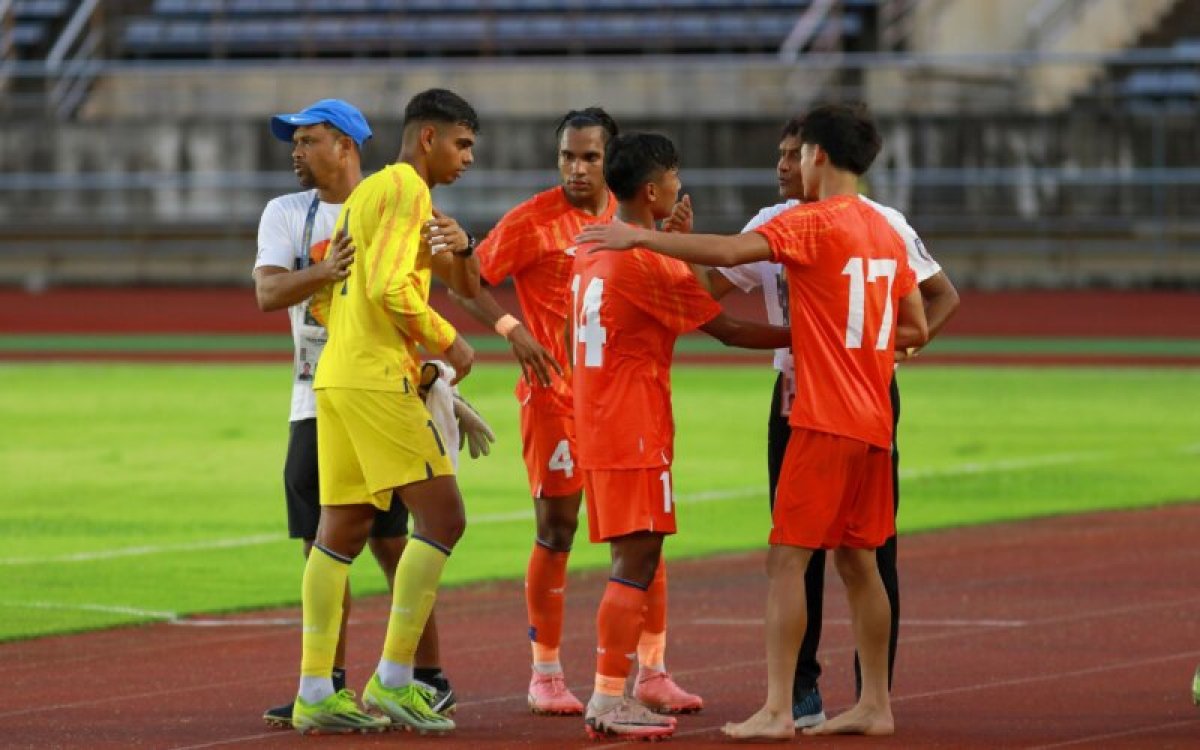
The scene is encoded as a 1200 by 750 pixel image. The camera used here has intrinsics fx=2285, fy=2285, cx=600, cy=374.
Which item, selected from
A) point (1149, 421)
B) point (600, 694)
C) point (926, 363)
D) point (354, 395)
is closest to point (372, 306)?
point (354, 395)

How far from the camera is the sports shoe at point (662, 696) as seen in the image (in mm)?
8070

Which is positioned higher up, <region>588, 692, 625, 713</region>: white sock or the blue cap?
the blue cap

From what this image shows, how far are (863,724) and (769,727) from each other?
0.39 meters

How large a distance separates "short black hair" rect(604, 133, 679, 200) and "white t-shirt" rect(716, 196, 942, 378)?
41 cm

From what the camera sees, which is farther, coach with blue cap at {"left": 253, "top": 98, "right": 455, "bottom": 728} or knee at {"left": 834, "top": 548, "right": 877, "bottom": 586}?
coach with blue cap at {"left": 253, "top": 98, "right": 455, "bottom": 728}

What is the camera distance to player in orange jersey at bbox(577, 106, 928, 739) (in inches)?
285

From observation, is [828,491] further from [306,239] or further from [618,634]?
[306,239]

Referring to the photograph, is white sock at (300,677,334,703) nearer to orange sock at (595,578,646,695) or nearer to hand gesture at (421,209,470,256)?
orange sock at (595,578,646,695)

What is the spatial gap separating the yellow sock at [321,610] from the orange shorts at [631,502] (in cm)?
89

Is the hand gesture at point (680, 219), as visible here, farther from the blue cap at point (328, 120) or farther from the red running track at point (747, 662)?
the red running track at point (747, 662)

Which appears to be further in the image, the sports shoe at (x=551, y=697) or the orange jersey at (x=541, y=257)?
the orange jersey at (x=541, y=257)

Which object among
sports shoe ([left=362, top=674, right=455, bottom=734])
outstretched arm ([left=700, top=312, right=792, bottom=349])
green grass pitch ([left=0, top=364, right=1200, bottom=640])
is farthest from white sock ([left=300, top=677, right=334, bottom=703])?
green grass pitch ([left=0, top=364, right=1200, bottom=640])

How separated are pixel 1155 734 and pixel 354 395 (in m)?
2.88

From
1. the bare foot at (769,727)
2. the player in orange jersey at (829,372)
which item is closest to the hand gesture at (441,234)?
the player in orange jersey at (829,372)
